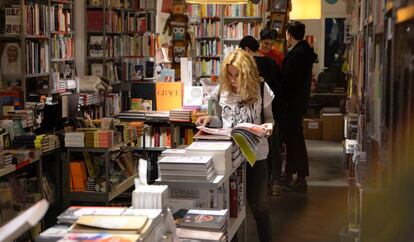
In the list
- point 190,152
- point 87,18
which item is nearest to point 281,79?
point 87,18

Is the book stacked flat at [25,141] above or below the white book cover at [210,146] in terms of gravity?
below

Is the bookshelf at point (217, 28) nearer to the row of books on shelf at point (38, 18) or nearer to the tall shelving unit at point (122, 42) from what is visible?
the tall shelving unit at point (122, 42)

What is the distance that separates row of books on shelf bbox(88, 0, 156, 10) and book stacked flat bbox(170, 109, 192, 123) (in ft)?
7.31

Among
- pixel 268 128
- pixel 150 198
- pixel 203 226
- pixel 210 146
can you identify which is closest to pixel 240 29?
pixel 268 128

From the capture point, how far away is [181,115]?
6582 millimetres

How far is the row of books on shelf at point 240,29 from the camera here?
11.1m

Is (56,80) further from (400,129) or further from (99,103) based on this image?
(400,129)

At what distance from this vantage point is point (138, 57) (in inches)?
362

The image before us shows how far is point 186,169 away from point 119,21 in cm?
576

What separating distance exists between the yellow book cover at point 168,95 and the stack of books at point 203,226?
153 inches

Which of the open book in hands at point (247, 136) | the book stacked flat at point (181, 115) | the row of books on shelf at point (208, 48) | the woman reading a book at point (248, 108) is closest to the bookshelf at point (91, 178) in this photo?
the book stacked flat at point (181, 115)

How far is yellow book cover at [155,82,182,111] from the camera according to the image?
22.9 feet

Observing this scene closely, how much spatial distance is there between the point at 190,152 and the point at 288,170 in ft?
12.5

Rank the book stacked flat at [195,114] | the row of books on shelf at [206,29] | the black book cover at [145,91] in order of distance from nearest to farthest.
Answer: the book stacked flat at [195,114] → the black book cover at [145,91] → the row of books on shelf at [206,29]
